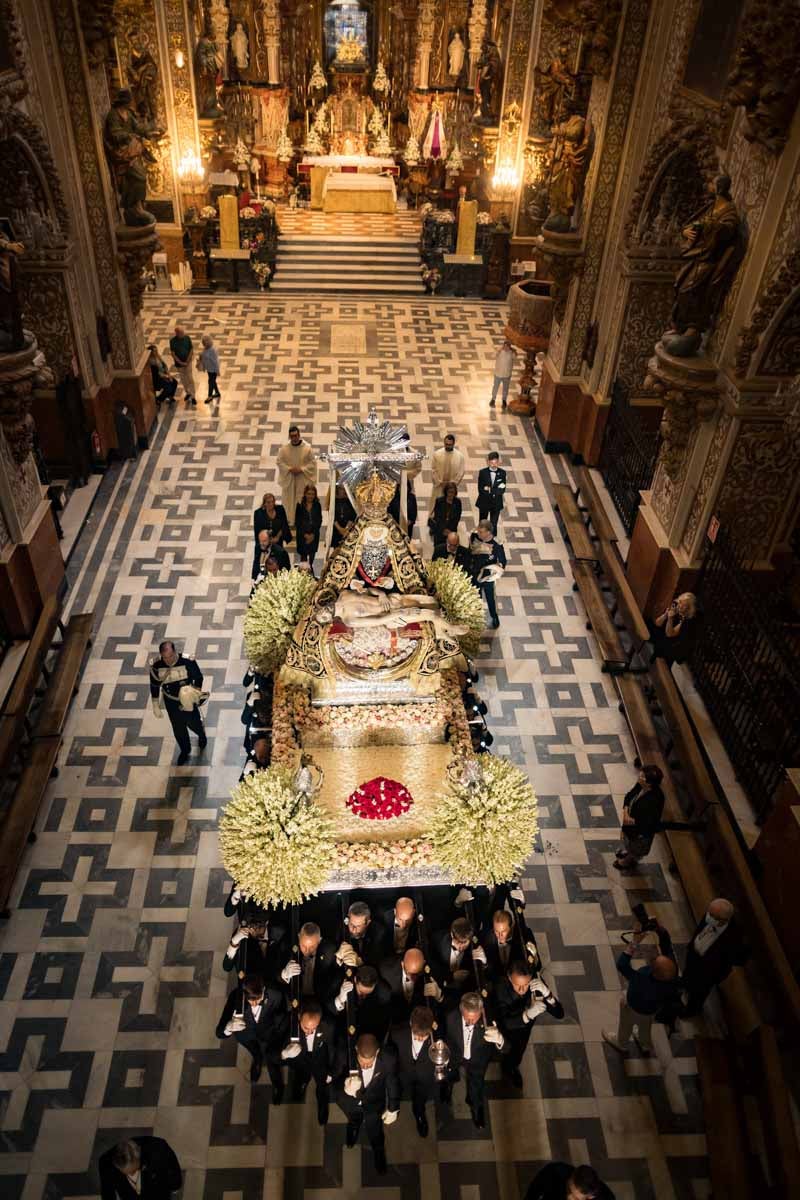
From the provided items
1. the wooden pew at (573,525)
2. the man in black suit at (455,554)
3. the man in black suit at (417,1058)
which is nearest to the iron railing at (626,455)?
the wooden pew at (573,525)

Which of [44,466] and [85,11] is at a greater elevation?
[85,11]

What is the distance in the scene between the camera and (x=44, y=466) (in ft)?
36.6

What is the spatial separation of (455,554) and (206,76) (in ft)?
54.6

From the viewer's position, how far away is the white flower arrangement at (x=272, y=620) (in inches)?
303

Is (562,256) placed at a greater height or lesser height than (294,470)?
greater

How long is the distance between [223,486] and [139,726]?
197 inches

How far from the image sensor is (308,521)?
10258 mm

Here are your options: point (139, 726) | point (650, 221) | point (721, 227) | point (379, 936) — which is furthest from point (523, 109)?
point (379, 936)

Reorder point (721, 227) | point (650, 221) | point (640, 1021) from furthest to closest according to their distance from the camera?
point (650, 221) → point (721, 227) → point (640, 1021)

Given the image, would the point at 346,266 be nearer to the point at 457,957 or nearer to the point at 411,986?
the point at 457,957

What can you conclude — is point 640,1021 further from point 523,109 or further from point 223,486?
point 523,109

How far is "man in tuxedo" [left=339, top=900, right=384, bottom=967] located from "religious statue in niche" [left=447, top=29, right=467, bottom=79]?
910 inches

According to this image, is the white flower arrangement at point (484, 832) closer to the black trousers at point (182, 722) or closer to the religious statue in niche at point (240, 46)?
the black trousers at point (182, 722)

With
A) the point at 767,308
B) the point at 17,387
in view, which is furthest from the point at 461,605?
the point at 17,387
